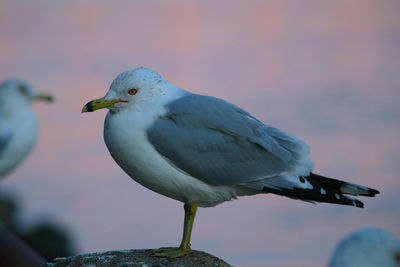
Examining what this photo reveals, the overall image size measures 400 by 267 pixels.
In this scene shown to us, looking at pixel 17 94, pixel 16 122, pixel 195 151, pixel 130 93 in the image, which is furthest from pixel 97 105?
pixel 17 94

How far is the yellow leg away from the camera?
5.63 metres

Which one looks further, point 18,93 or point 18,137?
point 18,93

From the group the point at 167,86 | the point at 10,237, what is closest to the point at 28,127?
the point at 10,237

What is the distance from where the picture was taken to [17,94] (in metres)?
12.3

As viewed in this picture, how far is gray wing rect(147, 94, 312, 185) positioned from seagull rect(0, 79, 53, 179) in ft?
20.7

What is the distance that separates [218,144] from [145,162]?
663mm

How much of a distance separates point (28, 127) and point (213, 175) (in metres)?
6.89

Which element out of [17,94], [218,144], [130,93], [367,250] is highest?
[17,94]

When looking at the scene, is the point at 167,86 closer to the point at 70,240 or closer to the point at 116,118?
the point at 116,118

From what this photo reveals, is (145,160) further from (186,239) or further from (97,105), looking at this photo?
(186,239)

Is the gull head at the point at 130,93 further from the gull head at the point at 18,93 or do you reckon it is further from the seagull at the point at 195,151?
the gull head at the point at 18,93

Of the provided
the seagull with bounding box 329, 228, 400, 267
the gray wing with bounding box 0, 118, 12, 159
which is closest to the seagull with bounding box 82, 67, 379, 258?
the seagull with bounding box 329, 228, 400, 267

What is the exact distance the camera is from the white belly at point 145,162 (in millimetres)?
5262

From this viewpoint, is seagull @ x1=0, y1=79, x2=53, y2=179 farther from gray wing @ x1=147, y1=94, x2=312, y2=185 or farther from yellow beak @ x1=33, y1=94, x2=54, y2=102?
gray wing @ x1=147, y1=94, x2=312, y2=185
